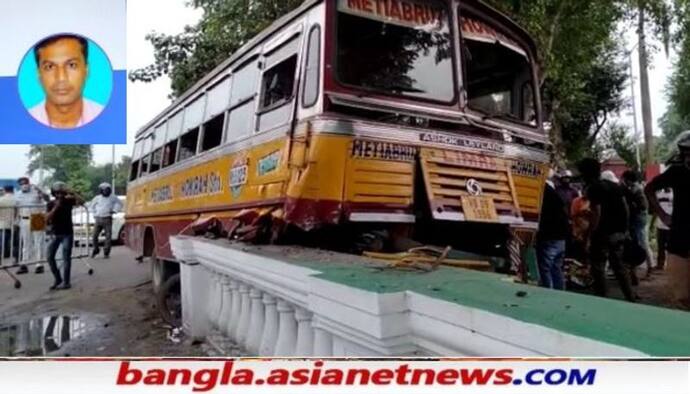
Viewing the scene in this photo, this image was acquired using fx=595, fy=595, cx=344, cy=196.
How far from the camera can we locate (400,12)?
59.4 inches

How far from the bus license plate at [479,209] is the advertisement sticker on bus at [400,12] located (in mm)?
455

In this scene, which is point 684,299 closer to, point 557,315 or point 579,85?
point 557,315

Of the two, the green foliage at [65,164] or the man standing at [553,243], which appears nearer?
the man standing at [553,243]

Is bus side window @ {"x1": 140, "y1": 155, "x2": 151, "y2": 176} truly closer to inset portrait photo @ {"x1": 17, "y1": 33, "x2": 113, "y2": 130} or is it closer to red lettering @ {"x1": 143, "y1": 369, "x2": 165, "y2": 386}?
inset portrait photo @ {"x1": 17, "y1": 33, "x2": 113, "y2": 130}

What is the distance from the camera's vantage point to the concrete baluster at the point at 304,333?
147cm

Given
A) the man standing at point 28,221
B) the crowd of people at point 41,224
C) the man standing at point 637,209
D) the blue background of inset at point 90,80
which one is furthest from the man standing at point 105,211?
the man standing at point 637,209

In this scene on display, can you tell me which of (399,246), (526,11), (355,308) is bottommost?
(355,308)

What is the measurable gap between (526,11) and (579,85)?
0.28 metres

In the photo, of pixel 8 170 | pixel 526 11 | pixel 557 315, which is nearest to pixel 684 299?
pixel 557 315

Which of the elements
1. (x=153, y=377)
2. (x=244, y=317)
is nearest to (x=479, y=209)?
(x=244, y=317)

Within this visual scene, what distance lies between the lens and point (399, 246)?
155 centimetres

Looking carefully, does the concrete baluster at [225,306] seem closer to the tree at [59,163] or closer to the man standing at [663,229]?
the tree at [59,163]

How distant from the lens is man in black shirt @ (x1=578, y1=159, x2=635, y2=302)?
129 cm

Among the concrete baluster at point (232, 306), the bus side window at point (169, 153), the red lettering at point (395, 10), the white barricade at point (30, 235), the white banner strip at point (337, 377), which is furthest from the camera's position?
the bus side window at point (169, 153)
